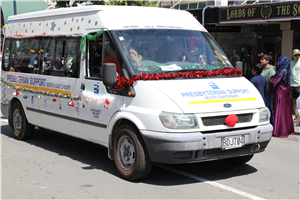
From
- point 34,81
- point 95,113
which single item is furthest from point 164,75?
point 34,81

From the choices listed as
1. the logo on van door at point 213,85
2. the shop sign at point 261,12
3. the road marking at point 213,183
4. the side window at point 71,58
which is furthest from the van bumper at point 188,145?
the shop sign at point 261,12

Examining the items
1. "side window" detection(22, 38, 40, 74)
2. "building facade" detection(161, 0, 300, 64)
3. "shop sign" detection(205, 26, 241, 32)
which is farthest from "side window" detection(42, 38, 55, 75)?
"shop sign" detection(205, 26, 241, 32)

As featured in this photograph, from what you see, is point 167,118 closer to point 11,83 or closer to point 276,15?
point 11,83

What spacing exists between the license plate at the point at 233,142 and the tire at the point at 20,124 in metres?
4.80

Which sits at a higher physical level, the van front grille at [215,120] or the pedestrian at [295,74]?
the pedestrian at [295,74]

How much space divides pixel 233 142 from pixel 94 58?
2.56m

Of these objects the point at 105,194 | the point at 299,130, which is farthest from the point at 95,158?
the point at 299,130

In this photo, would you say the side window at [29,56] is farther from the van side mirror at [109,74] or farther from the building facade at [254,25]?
the building facade at [254,25]

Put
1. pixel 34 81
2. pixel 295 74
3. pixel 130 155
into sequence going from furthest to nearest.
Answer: pixel 295 74, pixel 34 81, pixel 130 155

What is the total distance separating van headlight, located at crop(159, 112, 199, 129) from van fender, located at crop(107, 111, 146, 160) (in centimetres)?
36

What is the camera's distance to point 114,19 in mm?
6277

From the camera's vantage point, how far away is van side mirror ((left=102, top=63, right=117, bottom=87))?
5.70 metres

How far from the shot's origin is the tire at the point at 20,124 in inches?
343

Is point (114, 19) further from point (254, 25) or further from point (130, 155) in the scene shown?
point (254, 25)
